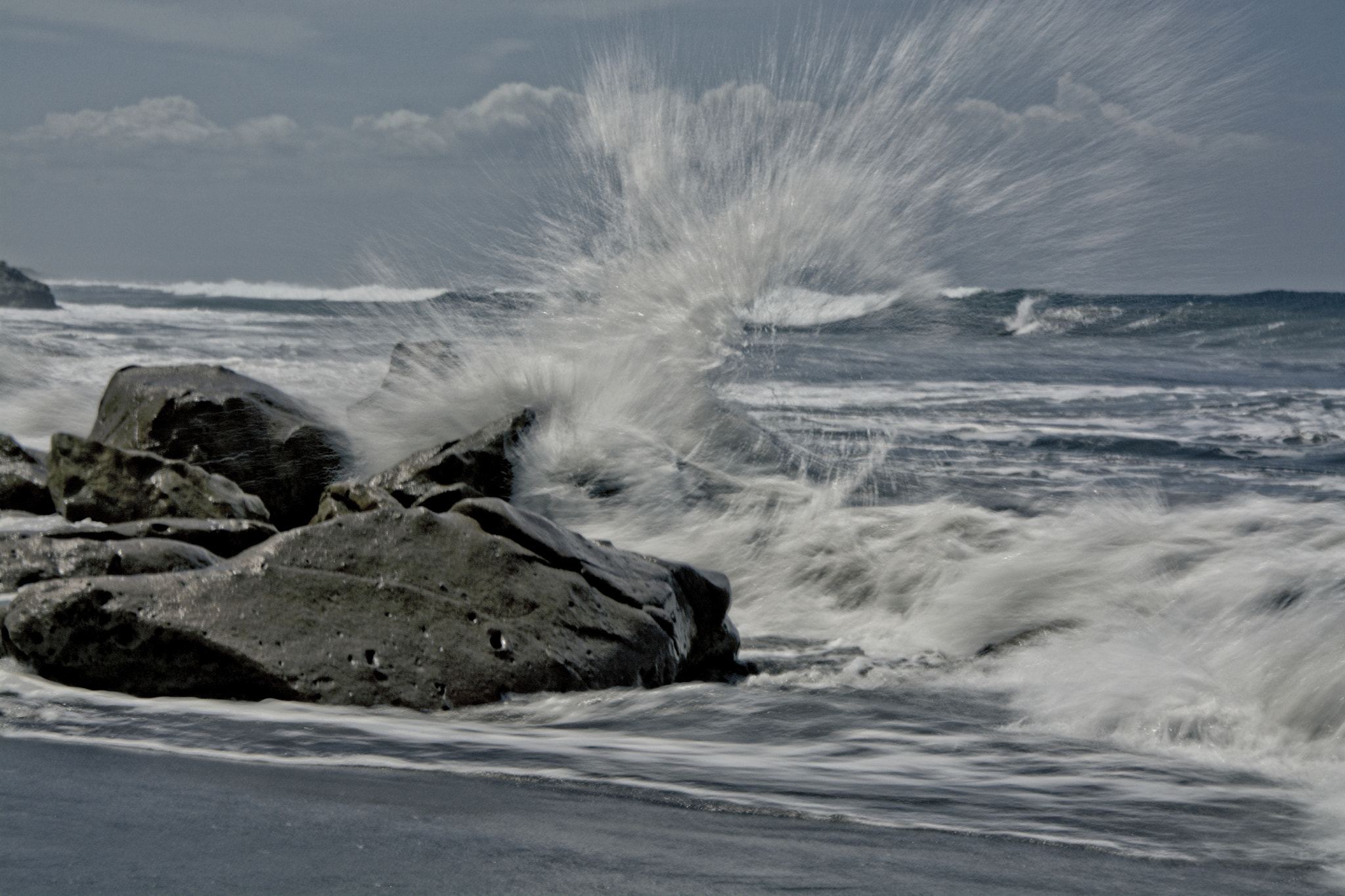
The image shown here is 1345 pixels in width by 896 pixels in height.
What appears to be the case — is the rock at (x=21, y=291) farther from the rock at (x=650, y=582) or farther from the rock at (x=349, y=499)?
the rock at (x=650, y=582)

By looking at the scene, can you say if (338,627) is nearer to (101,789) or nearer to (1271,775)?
(101,789)

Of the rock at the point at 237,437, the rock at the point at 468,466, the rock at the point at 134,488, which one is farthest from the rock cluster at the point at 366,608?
the rock at the point at 237,437

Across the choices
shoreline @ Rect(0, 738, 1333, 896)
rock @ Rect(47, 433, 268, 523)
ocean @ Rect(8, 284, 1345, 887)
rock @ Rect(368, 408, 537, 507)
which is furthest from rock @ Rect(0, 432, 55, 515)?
shoreline @ Rect(0, 738, 1333, 896)

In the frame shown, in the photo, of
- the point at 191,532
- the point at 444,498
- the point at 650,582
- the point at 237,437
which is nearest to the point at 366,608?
the point at 650,582

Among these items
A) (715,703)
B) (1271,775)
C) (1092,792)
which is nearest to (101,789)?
(715,703)

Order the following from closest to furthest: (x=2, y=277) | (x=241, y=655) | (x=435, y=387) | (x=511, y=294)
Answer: (x=241, y=655), (x=435, y=387), (x=511, y=294), (x=2, y=277)

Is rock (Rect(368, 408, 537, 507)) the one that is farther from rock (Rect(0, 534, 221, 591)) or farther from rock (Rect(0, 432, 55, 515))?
rock (Rect(0, 432, 55, 515))

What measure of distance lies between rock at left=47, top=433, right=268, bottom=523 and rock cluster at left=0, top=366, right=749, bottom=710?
71 centimetres

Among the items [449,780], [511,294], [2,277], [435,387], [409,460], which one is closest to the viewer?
[449,780]

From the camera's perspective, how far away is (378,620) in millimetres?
3539

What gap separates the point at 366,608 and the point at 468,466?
2495mm

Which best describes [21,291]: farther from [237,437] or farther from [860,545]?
[860,545]

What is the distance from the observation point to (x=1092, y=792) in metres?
2.85

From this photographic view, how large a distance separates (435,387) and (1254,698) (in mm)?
5103
